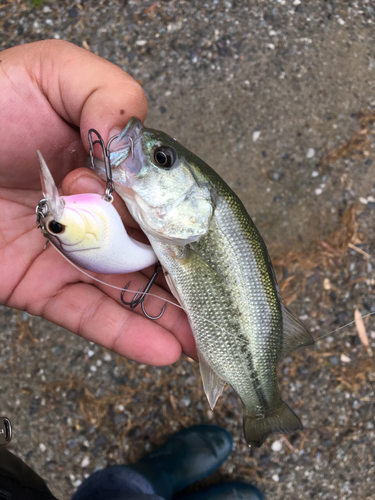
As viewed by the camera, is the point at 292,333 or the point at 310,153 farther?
the point at 310,153

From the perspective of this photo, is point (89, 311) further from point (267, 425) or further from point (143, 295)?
point (267, 425)

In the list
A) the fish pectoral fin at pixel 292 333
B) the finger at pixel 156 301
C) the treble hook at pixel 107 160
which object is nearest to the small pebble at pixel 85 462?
the finger at pixel 156 301

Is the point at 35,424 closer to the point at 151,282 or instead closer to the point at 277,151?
the point at 151,282

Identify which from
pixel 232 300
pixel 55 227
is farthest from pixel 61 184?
pixel 232 300

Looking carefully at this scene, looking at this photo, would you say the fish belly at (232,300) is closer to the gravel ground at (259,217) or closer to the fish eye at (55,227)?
the fish eye at (55,227)

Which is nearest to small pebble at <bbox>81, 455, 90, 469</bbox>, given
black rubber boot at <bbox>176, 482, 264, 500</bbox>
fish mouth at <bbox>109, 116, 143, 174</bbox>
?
black rubber boot at <bbox>176, 482, 264, 500</bbox>
